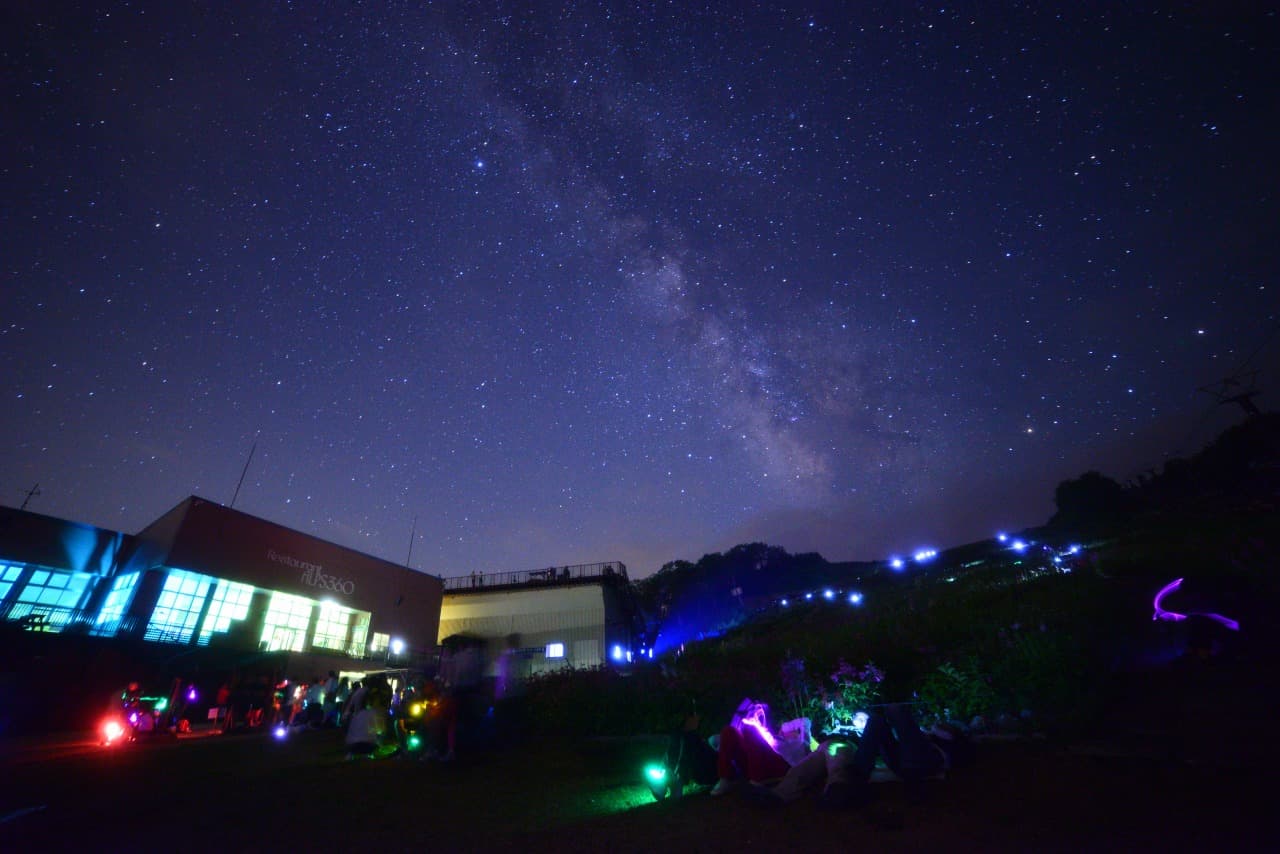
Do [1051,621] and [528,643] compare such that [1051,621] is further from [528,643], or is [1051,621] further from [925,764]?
[528,643]

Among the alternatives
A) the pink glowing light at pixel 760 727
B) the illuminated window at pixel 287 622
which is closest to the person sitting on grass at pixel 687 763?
the pink glowing light at pixel 760 727

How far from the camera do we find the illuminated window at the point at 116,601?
72.4ft

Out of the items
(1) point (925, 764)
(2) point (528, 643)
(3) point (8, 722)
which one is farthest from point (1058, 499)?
(3) point (8, 722)

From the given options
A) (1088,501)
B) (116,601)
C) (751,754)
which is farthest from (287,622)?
(1088,501)

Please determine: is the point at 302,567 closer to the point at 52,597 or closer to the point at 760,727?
the point at 52,597

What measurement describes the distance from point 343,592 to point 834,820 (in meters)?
30.6

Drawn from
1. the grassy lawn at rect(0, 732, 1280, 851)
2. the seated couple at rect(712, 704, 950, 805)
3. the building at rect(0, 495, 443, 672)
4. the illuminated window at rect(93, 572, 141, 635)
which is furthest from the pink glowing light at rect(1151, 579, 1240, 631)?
the illuminated window at rect(93, 572, 141, 635)

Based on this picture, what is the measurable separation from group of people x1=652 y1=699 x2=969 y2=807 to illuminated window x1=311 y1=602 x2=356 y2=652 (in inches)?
1099

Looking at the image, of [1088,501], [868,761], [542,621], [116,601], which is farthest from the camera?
[1088,501]

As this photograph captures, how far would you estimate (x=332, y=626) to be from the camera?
2866 cm

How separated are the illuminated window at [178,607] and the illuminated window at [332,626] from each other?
223 inches

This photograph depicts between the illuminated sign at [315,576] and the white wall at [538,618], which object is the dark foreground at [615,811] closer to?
the illuminated sign at [315,576]

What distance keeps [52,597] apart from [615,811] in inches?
1143

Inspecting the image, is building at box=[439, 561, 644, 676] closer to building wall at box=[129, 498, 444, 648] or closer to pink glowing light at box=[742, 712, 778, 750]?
building wall at box=[129, 498, 444, 648]
